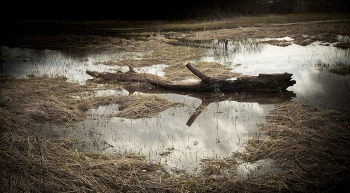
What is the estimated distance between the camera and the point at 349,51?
35.7 feet

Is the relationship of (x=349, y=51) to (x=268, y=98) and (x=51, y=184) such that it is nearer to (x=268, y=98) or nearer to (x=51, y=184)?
(x=268, y=98)

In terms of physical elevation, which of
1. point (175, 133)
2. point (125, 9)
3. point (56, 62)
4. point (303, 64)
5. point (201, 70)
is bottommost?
point (175, 133)

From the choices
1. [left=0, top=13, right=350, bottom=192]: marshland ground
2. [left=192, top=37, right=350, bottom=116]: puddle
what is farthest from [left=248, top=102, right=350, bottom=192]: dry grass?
[left=192, top=37, right=350, bottom=116]: puddle

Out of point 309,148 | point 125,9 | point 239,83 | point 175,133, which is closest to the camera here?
point 309,148

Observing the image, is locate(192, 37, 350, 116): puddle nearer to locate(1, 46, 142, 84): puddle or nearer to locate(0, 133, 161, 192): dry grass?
locate(0, 133, 161, 192): dry grass

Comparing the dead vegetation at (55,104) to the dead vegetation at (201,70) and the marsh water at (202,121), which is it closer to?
the marsh water at (202,121)

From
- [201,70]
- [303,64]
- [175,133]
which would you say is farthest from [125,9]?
[175,133]

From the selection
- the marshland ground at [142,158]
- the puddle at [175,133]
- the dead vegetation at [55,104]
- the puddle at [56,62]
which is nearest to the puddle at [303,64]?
the marshland ground at [142,158]

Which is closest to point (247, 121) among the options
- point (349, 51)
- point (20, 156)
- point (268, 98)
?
point (268, 98)

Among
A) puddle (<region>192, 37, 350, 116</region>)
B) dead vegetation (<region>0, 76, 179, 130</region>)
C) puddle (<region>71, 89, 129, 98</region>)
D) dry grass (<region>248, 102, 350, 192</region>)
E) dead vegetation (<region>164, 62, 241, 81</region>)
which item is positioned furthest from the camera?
dead vegetation (<region>164, 62, 241, 81</region>)

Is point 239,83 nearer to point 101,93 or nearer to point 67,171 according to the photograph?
point 101,93

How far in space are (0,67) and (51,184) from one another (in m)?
10.6

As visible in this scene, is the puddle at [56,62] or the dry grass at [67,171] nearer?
the dry grass at [67,171]

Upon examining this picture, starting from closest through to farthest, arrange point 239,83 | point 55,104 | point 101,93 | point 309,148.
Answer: point 309,148, point 55,104, point 239,83, point 101,93
